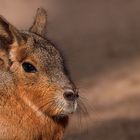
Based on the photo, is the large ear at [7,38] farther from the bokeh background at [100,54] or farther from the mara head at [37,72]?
the bokeh background at [100,54]

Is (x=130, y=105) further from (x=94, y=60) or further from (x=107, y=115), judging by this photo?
(x=94, y=60)

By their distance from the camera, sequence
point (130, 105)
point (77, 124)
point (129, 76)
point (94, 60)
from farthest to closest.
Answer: point (94, 60), point (129, 76), point (130, 105), point (77, 124)

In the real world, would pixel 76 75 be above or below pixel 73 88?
below

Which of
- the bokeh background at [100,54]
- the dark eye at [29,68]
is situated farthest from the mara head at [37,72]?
the bokeh background at [100,54]

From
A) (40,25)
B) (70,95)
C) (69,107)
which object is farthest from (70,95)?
(40,25)

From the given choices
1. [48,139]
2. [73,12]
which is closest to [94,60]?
[73,12]

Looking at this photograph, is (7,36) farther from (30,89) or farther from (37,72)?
(30,89)
